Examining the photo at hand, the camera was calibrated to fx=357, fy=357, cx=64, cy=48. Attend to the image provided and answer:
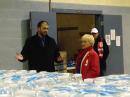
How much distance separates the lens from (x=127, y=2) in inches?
312

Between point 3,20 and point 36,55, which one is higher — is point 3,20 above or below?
above

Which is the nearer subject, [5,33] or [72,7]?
[5,33]

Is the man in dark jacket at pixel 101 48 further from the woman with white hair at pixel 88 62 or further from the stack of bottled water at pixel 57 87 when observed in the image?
the stack of bottled water at pixel 57 87

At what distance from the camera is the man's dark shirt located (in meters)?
4.77

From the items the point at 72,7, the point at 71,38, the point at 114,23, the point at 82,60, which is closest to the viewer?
the point at 82,60

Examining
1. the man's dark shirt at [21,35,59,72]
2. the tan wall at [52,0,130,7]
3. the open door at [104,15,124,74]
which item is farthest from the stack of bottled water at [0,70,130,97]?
the open door at [104,15,124,74]

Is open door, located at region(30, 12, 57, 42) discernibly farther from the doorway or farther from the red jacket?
the doorway

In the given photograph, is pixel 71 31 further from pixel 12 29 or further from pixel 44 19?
pixel 12 29

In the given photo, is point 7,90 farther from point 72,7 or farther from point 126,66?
point 126,66

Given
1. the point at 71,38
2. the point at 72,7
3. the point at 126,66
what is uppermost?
the point at 72,7

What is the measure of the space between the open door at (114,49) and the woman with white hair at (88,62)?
2.78 meters

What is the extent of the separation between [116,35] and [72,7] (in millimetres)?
1247

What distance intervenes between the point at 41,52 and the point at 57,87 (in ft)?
10.8

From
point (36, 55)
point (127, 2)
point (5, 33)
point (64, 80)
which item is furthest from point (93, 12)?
point (64, 80)
